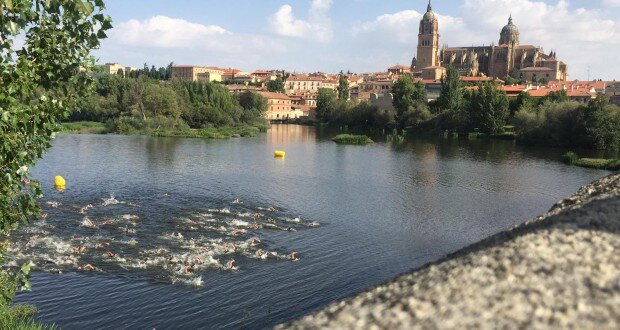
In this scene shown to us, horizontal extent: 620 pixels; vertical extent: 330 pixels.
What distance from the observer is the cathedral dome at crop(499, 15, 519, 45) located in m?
176

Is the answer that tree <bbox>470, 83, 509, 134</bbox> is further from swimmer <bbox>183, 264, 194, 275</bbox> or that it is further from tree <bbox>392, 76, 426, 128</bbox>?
swimmer <bbox>183, 264, 194, 275</bbox>

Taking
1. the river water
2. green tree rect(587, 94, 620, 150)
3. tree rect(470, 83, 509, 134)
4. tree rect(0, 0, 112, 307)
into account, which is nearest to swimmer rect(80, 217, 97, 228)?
the river water

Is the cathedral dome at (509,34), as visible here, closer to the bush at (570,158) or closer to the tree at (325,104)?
the tree at (325,104)

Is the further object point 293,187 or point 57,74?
point 293,187

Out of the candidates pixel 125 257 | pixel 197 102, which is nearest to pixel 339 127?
pixel 197 102

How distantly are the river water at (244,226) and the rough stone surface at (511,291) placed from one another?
17.8 ft

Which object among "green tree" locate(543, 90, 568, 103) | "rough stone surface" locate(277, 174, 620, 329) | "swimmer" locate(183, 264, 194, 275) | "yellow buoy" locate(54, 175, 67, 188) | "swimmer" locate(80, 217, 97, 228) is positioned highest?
"green tree" locate(543, 90, 568, 103)

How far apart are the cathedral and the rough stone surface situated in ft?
518

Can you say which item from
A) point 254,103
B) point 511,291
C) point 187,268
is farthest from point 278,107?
point 511,291

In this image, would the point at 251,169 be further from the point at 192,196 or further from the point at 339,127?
the point at 339,127

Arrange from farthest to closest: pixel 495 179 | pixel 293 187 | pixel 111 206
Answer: pixel 495 179 < pixel 293 187 < pixel 111 206

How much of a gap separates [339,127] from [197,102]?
28.4m

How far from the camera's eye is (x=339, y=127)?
10556cm

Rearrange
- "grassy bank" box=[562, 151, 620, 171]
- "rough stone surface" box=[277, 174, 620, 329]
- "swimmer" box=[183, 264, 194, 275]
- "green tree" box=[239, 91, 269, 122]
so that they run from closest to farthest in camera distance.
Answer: "rough stone surface" box=[277, 174, 620, 329]
"swimmer" box=[183, 264, 194, 275]
"grassy bank" box=[562, 151, 620, 171]
"green tree" box=[239, 91, 269, 122]
